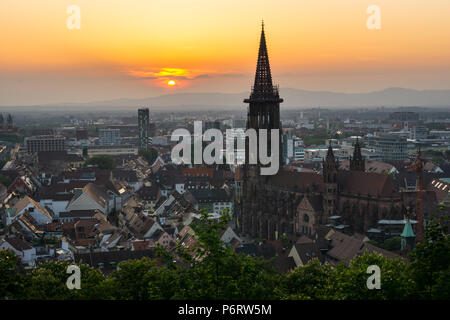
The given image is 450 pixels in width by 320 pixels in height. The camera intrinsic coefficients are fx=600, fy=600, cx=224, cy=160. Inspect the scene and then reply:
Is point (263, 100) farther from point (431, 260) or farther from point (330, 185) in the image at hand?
point (431, 260)

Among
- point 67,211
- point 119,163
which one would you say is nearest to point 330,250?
point 67,211

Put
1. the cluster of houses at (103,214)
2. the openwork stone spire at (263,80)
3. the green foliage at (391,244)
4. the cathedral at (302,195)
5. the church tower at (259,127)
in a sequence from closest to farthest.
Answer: the cluster of houses at (103,214)
the green foliage at (391,244)
the cathedral at (302,195)
the church tower at (259,127)
the openwork stone spire at (263,80)

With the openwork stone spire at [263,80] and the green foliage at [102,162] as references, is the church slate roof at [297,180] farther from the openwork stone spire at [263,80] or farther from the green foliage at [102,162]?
the green foliage at [102,162]

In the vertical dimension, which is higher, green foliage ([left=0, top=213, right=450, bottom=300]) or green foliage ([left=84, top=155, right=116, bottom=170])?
green foliage ([left=0, top=213, right=450, bottom=300])

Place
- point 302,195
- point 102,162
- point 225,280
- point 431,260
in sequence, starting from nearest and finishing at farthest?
point 225,280 → point 431,260 → point 302,195 → point 102,162

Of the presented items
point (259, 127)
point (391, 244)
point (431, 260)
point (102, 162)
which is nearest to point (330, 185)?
point (391, 244)

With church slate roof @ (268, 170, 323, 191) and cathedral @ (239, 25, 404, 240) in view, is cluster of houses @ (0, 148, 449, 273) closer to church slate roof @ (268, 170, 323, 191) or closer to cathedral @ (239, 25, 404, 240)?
cathedral @ (239, 25, 404, 240)

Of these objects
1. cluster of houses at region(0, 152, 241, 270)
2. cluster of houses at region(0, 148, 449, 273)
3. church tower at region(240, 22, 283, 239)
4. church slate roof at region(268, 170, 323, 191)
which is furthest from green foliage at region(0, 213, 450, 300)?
church tower at region(240, 22, 283, 239)

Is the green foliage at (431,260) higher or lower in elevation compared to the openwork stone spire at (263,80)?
lower

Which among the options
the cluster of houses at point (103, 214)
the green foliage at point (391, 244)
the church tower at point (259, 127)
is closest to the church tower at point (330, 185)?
the church tower at point (259, 127)
